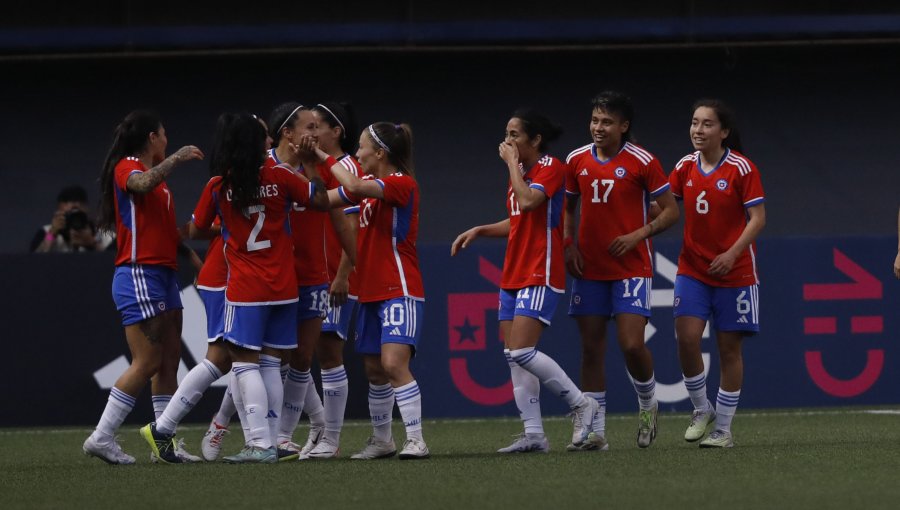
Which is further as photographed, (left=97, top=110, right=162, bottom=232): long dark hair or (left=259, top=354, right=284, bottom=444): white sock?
(left=97, top=110, right=162, bottom=232): long dark hair

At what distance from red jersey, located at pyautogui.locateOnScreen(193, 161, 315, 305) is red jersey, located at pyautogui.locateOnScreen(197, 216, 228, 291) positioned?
24.6 inches

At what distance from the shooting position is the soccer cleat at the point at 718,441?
8906 millimetres

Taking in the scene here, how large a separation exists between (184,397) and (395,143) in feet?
6.21

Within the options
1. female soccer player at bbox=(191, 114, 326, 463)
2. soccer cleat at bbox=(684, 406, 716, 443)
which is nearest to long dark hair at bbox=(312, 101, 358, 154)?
female soccer player at bbox=(191, 114, 326, 463)

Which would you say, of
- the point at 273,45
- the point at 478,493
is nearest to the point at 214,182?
the point at 478,493

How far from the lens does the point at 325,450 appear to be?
29.1 ft

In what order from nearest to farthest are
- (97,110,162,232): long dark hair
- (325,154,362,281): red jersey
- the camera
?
1. (97,110,162,232): long dark hair
2. (325,154,362,281): red jersey
3. the camera

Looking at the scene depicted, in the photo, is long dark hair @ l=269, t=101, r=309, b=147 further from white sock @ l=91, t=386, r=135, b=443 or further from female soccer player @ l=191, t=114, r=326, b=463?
white sock @ l=91, t=386, r=135, b=443

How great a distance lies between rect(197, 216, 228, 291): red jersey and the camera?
8.92 m

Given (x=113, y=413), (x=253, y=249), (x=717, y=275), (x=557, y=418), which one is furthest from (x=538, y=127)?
(x=557, y=418)

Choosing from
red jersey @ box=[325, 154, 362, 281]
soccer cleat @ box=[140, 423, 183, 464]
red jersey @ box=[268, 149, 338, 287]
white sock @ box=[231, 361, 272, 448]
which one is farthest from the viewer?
red jersey @ box=[325, 154, 362, 281]

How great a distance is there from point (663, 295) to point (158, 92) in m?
7.11

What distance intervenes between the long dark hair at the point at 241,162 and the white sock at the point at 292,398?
4.47 feet

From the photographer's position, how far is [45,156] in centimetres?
1703
